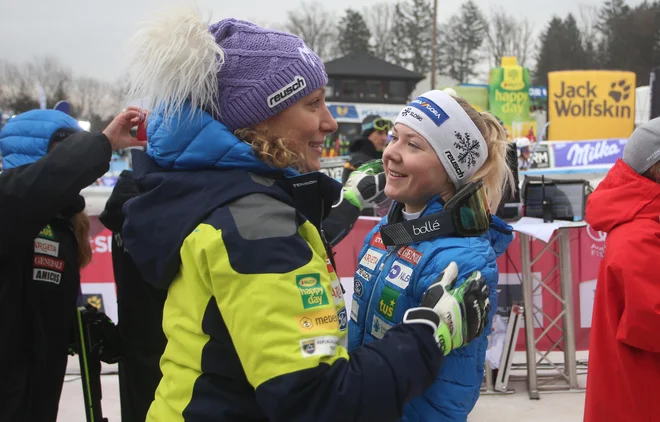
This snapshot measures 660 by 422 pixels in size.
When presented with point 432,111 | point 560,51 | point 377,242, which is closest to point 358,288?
point 377,242

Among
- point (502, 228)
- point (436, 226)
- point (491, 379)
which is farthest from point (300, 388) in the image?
point (491, 379)

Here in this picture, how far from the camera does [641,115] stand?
2286cm

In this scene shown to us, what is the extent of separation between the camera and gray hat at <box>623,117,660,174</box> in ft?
7.47

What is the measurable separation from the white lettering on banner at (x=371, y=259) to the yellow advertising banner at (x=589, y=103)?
65.5 ft

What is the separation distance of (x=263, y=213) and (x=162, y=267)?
28 cm

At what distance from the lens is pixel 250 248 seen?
107 centimetres

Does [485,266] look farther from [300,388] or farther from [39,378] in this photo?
[39,378]

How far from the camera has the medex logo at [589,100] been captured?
64.8 ft

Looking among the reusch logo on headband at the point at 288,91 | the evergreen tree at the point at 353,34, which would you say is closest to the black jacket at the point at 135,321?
the reusch logo on headband at the point at 288,91

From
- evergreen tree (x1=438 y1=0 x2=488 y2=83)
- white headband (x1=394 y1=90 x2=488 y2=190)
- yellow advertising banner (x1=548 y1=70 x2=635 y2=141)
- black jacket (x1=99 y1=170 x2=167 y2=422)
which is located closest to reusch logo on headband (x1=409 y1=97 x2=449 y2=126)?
white headband (x1=394 y1=90 x2=488 y2=190)

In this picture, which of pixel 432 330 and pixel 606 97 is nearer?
pixel 432 330

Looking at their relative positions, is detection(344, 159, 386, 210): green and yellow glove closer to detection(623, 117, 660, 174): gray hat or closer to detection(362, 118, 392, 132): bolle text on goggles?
detection(623, 117, 660, 174): gray hat

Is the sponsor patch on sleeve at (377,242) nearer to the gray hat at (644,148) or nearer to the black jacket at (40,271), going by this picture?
the black jacket at (40,271)

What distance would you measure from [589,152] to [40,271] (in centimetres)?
1426
